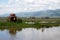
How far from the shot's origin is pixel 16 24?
7000 millimetres

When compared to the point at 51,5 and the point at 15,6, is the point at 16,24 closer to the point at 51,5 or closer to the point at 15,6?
the point at 15,6

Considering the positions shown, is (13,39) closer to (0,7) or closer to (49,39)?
(49,39)

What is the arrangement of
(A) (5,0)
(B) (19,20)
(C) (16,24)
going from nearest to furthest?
(A) (5,0) < (C) (16,24) < (B) (19,20)

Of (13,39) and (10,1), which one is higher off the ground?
(10,1)

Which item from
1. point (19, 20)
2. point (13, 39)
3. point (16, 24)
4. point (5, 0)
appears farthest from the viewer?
point (19, 20)

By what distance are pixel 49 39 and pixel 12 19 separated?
3223mm

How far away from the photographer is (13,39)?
454 cm

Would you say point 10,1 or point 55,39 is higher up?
point 10,1

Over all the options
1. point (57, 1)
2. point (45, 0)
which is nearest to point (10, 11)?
point (45, 0)

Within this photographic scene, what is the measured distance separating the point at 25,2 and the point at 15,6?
0.36 meters

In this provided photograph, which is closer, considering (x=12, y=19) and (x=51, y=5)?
(x=51, y=5)

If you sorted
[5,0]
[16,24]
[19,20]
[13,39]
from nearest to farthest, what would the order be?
[13,39]
[5,0]
[16,24]
[19,20]

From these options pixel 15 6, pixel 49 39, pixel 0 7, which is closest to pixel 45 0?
pixel 15 6

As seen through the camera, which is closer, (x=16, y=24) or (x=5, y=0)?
(x=5, y=0)
